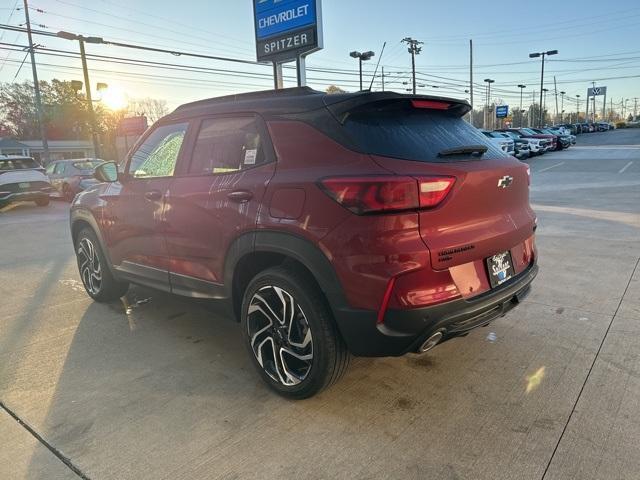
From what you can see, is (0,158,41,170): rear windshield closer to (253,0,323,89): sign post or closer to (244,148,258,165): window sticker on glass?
(253,0,323,89): sign post

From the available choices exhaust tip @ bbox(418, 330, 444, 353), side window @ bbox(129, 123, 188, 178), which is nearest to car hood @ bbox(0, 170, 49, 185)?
side window @ bbox(129, 123, 188, 178)

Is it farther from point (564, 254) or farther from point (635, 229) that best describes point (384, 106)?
point (635, 229)

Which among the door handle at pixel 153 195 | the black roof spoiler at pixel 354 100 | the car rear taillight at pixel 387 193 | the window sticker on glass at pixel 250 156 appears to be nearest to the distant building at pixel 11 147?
the door handle at pixel 153 195

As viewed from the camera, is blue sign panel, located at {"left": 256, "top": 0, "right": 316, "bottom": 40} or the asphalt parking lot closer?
the asphalt parking lot

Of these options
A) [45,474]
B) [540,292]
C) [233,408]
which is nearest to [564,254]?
[540,292]

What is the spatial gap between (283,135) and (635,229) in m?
6.73

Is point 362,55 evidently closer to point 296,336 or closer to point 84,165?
point 84,165

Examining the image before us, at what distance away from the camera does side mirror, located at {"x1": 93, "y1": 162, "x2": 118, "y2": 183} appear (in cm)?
427

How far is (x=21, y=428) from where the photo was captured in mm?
2723

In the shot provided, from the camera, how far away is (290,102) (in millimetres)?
2877

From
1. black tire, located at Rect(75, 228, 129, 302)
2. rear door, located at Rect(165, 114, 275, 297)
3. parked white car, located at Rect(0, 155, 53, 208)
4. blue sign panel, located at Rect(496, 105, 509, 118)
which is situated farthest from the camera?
blue sign panel, located at Rect(496, 105, 509, 118)

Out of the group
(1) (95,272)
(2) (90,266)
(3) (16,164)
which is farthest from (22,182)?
(1) (95,272)

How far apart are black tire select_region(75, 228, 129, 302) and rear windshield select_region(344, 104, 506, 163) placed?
3.06 m

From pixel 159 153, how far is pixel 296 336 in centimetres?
200
